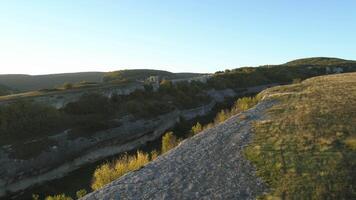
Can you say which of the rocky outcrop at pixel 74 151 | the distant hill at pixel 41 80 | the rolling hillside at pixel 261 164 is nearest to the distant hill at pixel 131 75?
the distant hill at pixel 41 80

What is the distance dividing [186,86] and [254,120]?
40.1 metres

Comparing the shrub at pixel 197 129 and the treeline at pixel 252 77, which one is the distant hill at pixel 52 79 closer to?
the treeline at pixel 252 77

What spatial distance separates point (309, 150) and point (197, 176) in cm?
580

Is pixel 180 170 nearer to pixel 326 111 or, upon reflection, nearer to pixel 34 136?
pixel 326 111

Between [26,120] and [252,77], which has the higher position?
[252,77]

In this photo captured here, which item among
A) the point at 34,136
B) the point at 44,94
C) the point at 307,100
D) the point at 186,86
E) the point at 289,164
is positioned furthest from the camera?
the point at 186,86

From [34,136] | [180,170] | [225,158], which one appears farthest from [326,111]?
[34,136]

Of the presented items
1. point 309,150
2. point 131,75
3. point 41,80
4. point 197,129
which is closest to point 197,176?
point 309,150

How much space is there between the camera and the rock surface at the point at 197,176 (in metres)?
19.3

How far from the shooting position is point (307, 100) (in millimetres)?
36312

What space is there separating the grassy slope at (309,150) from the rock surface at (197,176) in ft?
2.83

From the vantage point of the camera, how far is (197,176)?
68.9 feet

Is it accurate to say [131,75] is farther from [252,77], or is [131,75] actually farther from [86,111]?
[86,111]

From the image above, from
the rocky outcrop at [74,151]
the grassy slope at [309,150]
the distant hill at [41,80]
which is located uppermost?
the grassy slope at [309,150]
